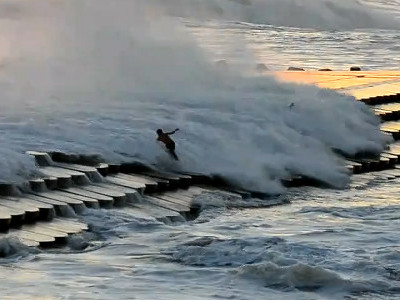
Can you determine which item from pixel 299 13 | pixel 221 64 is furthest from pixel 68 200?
pixel 299 13

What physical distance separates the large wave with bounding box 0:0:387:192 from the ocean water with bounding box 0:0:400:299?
0.12 feet

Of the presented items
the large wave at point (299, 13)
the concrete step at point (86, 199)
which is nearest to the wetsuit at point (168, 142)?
the concrete step at point (86, 199)

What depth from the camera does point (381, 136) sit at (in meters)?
18.6

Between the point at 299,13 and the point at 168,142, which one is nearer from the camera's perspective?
the point at 168,142

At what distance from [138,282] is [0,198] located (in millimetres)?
2581

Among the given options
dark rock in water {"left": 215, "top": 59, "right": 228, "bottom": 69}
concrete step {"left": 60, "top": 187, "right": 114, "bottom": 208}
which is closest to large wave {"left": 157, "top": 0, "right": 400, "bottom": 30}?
dark rock in water {"left": 215, "top": 59, "right": 228, "bottom": 69}

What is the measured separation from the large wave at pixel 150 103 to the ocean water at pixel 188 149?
0.12 ft

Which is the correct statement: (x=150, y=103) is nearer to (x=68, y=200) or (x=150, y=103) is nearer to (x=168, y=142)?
(x=168, y=142)

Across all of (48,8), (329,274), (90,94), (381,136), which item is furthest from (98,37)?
(329,274)

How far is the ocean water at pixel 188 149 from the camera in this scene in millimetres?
9672

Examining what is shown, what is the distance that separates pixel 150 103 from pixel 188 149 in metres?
2.94

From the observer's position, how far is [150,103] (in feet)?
60.0

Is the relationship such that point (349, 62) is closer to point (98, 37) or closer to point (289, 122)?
point (98, 37)

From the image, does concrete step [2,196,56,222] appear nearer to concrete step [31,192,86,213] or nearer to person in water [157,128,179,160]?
concrete step [31,192,86,213]
